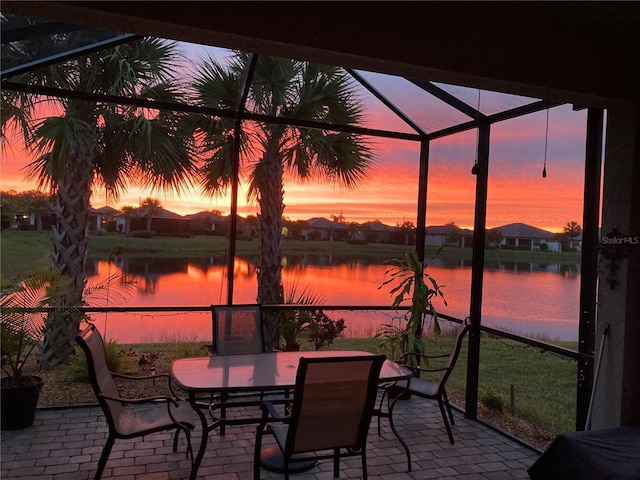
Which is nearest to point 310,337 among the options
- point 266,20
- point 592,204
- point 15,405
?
point 15,405

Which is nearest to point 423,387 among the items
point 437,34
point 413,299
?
point 413,299

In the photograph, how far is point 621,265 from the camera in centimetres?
328

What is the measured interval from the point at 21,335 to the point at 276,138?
3504 mm

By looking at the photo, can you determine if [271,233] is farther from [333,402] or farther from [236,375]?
[333,402]

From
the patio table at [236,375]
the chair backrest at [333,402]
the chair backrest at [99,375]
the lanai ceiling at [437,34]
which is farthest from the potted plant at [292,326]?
the lanai ceiling at [437,34]

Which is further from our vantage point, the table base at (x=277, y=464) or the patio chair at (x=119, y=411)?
the table base at (x=277, y=464)

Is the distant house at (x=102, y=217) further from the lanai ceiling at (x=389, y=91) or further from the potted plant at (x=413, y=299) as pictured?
the potted plant at (x=413, y=299)

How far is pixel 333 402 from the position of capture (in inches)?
112

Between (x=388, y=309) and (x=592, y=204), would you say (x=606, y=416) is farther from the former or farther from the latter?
(x=388, y=309)

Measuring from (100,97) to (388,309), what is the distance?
3549 mm

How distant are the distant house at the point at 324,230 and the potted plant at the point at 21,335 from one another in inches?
146

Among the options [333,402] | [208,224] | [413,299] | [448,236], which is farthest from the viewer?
[208,224]

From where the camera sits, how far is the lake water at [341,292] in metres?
4.24

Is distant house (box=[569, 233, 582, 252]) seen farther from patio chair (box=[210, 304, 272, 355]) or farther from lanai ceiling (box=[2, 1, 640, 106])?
patio chair (box=[210, 304, 272, 355])
